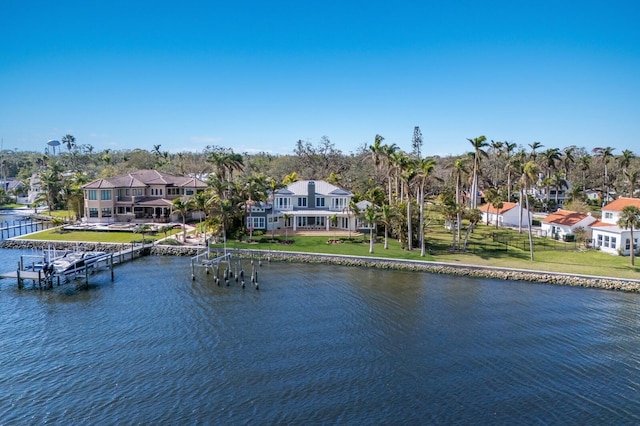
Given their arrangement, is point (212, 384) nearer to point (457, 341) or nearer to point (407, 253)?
point (457, 341)

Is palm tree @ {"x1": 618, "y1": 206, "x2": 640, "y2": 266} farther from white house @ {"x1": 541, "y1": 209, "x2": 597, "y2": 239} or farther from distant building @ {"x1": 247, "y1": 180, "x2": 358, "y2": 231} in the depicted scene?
distant building @ {"x1": 247, "y1": 180, "x2": 358, "y2": 231}

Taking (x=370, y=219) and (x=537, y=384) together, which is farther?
(x=370, y=219)

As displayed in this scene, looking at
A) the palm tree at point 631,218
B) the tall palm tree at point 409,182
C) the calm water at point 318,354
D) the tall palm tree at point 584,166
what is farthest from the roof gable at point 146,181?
the tall palm tree at point 584,166

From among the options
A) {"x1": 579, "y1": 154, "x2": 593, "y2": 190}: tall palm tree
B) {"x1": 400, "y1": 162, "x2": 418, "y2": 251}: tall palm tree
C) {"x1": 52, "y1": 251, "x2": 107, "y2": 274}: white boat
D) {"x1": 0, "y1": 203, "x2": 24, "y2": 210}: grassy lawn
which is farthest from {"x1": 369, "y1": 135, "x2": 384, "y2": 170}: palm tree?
{"x1": 0, "y1": 203, "x2": 24, "y2": 210}: grassy lawn

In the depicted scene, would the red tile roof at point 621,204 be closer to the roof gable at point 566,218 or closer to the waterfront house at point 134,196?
the roof gable at point 566,218

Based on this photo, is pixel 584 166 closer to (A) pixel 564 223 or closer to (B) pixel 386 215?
(A) pixel 564 223

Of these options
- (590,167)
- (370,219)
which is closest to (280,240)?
(370,219)
